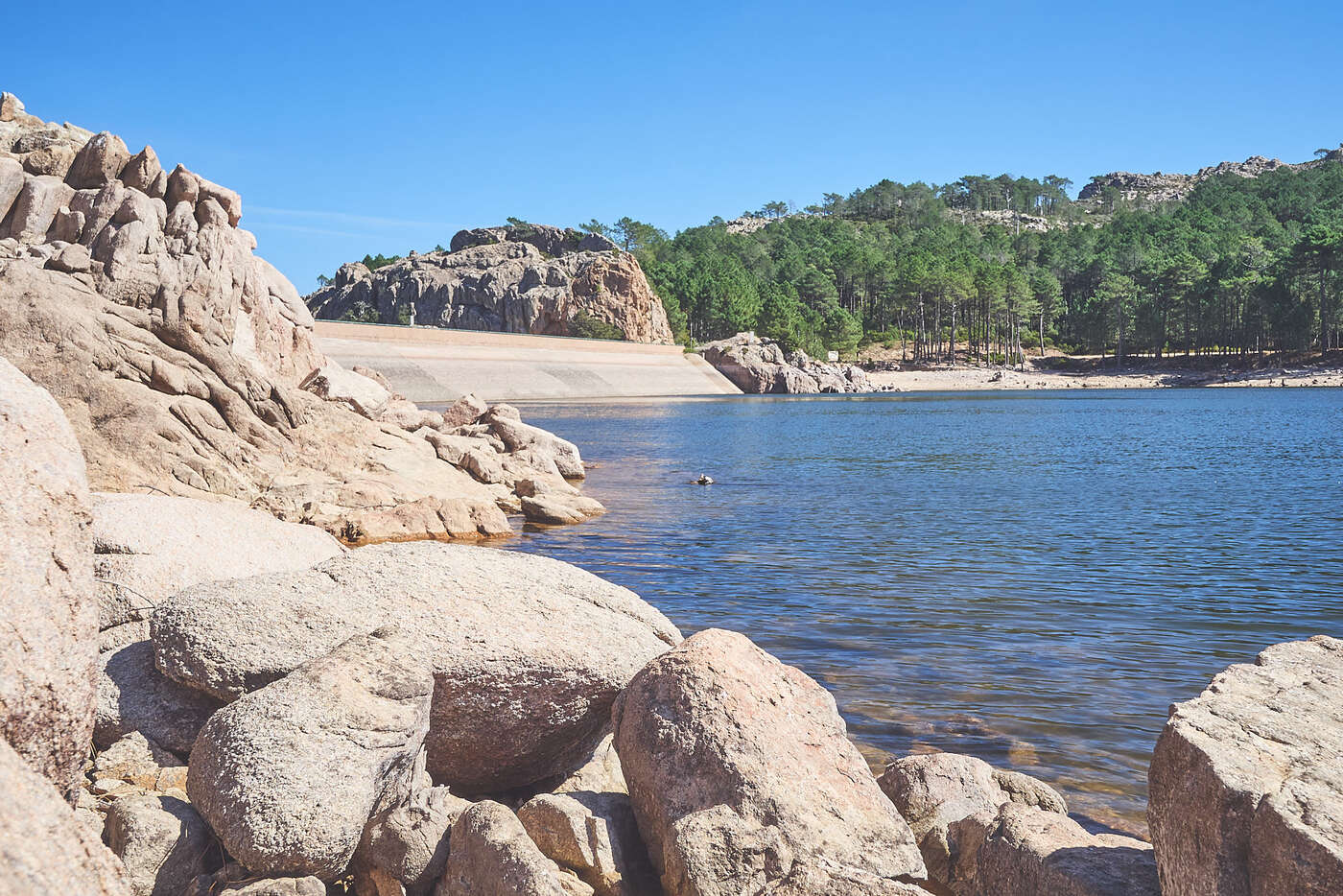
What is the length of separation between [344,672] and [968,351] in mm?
153071

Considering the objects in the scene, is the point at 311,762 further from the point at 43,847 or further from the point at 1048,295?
the point at 1048,295

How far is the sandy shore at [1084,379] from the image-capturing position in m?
110

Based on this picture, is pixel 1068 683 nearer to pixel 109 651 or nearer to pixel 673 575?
pixel 673 575

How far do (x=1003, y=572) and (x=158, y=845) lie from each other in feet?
45.8

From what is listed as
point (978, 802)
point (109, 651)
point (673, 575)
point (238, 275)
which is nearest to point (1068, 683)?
point (978, 802)

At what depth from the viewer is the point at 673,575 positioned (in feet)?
52.9

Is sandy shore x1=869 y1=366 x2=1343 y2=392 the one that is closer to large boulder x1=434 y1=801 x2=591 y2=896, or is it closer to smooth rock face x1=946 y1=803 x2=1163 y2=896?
smooth rock face x1=946 y1=803 x2=1163 y2=896

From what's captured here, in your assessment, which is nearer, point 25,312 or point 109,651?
point 109,651

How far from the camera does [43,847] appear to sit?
9.89 feet

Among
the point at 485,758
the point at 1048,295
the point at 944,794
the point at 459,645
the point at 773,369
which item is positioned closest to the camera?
the point at 459,645

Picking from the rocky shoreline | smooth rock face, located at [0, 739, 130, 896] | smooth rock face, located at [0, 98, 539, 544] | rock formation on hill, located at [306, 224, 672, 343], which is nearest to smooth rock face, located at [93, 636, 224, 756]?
the rocky shoreline

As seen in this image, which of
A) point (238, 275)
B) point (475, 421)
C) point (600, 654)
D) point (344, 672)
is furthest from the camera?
point (475, 421)

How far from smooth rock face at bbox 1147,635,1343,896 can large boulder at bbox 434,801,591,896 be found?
10.1 ft

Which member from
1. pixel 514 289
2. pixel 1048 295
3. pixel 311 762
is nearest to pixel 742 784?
pixel 311 762
